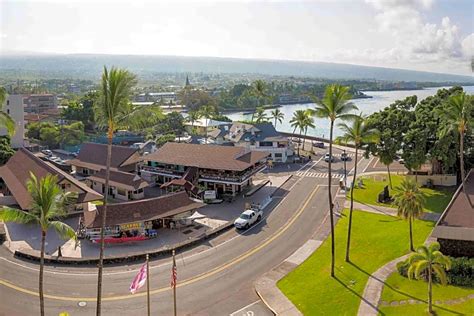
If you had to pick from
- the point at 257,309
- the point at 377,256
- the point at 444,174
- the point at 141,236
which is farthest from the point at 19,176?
the point at 444,174

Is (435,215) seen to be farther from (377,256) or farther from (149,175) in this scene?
(149,175)

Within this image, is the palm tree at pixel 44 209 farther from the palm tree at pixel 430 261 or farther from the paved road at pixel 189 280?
the palm tree at pixel 430 261

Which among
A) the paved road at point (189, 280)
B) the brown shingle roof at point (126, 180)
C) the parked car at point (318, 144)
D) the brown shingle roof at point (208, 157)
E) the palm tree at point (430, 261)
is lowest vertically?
the paved road at point (189, 280)

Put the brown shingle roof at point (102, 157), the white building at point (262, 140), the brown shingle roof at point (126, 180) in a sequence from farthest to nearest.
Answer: the white building at point (262, 140), the brown shingle roof at point (102, 157), the brown shingle roof at point (126, 180)

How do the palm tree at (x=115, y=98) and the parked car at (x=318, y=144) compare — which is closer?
the palm tree at (x=115, y=98)

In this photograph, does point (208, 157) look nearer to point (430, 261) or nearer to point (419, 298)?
point (419, 298)

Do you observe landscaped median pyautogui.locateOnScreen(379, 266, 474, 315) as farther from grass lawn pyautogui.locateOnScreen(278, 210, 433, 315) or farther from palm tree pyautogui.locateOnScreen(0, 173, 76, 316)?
palm tree pyautogui.locateOnScreen(0, 173, 76, 316)

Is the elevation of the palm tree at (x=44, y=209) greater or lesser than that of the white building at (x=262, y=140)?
greater

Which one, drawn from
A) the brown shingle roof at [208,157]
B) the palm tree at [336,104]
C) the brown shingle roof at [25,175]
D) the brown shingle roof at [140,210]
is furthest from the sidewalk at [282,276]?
the brown shingle roof at [25,175]
